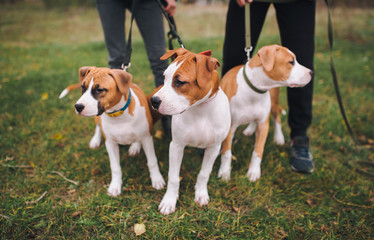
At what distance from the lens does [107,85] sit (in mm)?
2076

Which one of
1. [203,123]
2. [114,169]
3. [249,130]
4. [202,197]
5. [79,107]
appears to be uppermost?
[79,107]

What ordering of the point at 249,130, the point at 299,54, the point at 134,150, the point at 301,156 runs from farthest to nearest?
the point at 249,130, the point at 134,150, the point at 301,156, the point at 299,54

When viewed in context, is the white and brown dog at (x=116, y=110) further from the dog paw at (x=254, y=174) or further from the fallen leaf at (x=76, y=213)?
the dog paw at (x=254, y=174)

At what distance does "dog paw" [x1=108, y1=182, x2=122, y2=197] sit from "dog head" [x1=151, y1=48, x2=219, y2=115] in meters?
1.23

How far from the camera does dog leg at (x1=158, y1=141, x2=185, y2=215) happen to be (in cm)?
233

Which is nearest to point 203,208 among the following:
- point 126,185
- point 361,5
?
point 126,185

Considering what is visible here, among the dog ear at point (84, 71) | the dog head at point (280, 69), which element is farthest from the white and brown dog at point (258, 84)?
the dog ear at point (84, 71)

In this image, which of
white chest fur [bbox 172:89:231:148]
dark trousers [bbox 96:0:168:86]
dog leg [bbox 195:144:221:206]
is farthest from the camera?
dark trousers [bbox 96:0:168:86]

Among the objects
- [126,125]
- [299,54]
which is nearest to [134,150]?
[126,125]

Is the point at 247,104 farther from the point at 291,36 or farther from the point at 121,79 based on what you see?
the point at 121,79

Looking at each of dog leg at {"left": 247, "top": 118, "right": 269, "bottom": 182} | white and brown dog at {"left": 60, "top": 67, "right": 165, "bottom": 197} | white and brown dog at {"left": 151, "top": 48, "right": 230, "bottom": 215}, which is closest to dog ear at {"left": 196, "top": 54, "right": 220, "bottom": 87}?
white and brown dog at {"left": 151, "top": 48, "right": 230, "bottom": 215}

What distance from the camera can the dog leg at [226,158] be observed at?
276 cm

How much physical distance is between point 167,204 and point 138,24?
209 centimetres

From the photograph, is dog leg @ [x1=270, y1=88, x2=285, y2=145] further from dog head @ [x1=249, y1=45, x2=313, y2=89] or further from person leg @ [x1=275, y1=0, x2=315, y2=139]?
dog head @ [x1=249, y1=45, x2=313, y2=89]
